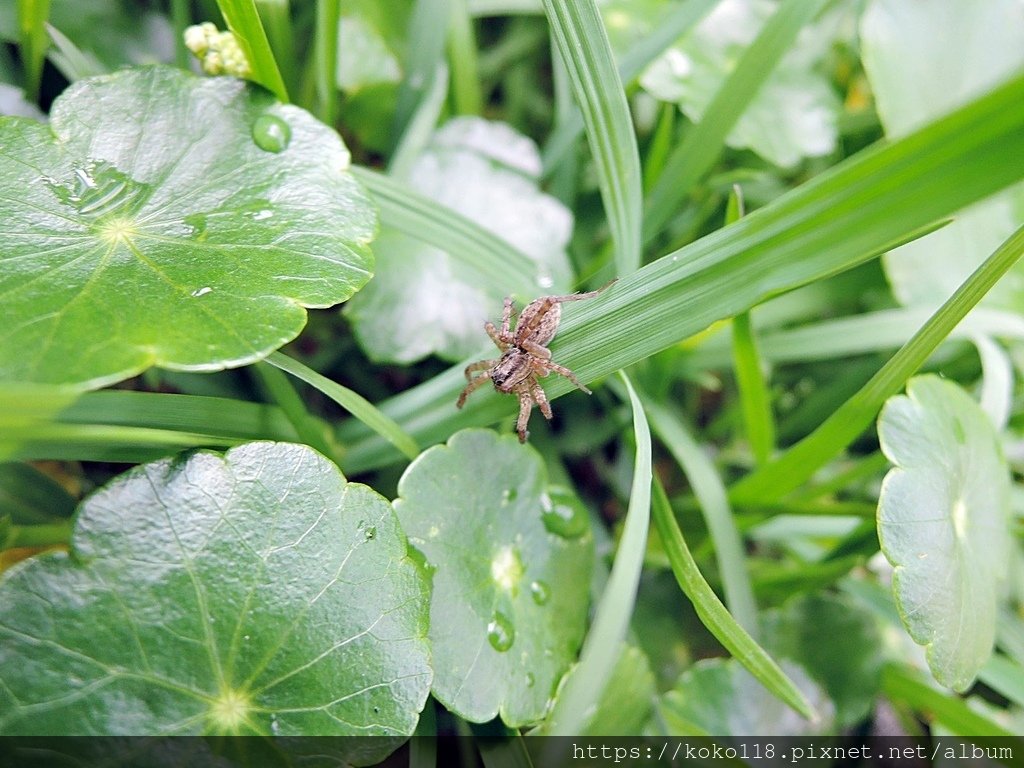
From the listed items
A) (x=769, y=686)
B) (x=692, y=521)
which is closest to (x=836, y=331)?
(x=692, y=521)

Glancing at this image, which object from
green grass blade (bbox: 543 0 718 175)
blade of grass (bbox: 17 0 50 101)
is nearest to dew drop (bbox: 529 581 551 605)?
green grass blade (bbox: 543 0 718 175)

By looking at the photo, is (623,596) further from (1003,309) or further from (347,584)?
(1003,309)

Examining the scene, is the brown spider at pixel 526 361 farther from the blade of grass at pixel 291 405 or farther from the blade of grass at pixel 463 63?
the blade of grass at pixel 463 63

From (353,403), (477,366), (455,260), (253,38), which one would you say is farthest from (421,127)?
(353,403)

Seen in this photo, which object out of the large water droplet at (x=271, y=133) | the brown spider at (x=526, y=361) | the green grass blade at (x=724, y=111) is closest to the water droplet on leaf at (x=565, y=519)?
the brown spider at (x=526, y=361)

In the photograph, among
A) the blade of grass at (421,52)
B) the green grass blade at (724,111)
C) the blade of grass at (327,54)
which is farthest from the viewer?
the blade of grass at (421,52)

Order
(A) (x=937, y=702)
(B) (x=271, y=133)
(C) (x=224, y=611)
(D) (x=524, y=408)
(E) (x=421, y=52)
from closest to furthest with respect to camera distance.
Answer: (C) (x=224, y=611), (B) (x=271, y=133), (D) (x=524, y=408), (A) (x=937, y=702), (E) (x=421, y=52)

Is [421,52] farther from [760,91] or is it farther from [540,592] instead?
[540,592]
